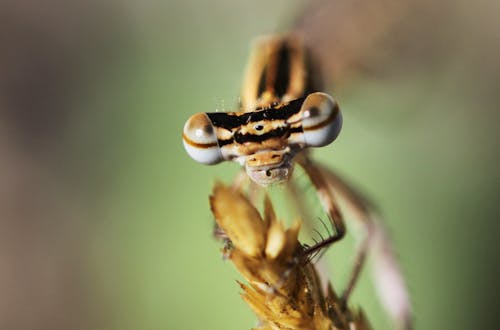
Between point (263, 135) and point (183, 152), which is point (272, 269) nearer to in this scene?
point (263, 135)

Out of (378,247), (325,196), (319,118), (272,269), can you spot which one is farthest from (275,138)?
(378,247)

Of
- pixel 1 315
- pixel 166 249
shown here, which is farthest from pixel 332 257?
pixel 1 315

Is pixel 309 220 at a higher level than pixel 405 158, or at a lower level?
lower

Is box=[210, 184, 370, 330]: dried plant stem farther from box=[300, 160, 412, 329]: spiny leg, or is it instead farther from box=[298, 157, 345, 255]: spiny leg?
box=[300, 160, 412, 329]: spiny leg

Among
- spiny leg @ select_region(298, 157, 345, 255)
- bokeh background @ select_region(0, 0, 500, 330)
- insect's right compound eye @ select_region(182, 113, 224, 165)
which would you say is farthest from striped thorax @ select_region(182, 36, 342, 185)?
bokeh background @ select_region(0, 0, 500, 330)

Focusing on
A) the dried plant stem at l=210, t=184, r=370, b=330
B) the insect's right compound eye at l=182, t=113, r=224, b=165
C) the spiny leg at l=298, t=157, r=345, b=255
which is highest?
the insect's right compound eye at l=182, t=113, r=224, b=165

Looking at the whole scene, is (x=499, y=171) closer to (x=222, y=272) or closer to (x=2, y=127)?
(x=222, y=272)
